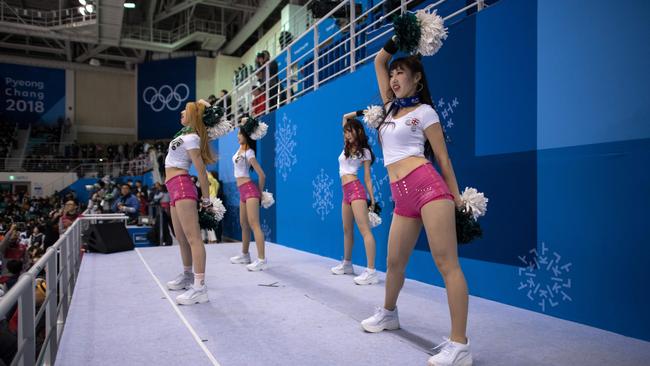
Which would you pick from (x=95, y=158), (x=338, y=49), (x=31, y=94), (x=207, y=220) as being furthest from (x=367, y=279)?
(x=31, y=94)

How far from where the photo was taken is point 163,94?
921 inches

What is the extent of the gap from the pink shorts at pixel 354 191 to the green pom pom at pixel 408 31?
215cm

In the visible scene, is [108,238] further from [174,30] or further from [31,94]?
[31,94]

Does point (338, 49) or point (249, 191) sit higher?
point (338, 49)

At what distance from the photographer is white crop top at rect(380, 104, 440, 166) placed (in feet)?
7.50

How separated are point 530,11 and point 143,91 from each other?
23510 millimetres

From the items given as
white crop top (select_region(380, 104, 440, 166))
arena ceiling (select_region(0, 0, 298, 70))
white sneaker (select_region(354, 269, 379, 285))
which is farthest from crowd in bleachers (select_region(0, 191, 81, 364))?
arena ceiling (select_region(0, 0, 298, 70))

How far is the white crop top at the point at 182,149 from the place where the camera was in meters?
3.54

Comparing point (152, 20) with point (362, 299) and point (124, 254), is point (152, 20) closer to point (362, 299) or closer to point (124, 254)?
point (124, 254)

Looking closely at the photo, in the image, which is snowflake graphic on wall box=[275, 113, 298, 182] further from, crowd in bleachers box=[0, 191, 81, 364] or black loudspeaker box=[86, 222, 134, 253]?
crowd in bleachers box=[0, 191, 81, 364]

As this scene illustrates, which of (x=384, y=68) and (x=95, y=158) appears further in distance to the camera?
(x=95, y=158)

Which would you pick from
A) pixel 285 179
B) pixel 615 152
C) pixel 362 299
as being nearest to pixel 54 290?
pixel 362 299

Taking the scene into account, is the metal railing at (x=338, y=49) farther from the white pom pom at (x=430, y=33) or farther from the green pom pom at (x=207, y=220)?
the green pom pom at (x=207, y=220)

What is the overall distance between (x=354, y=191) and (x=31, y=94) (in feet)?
83.2
